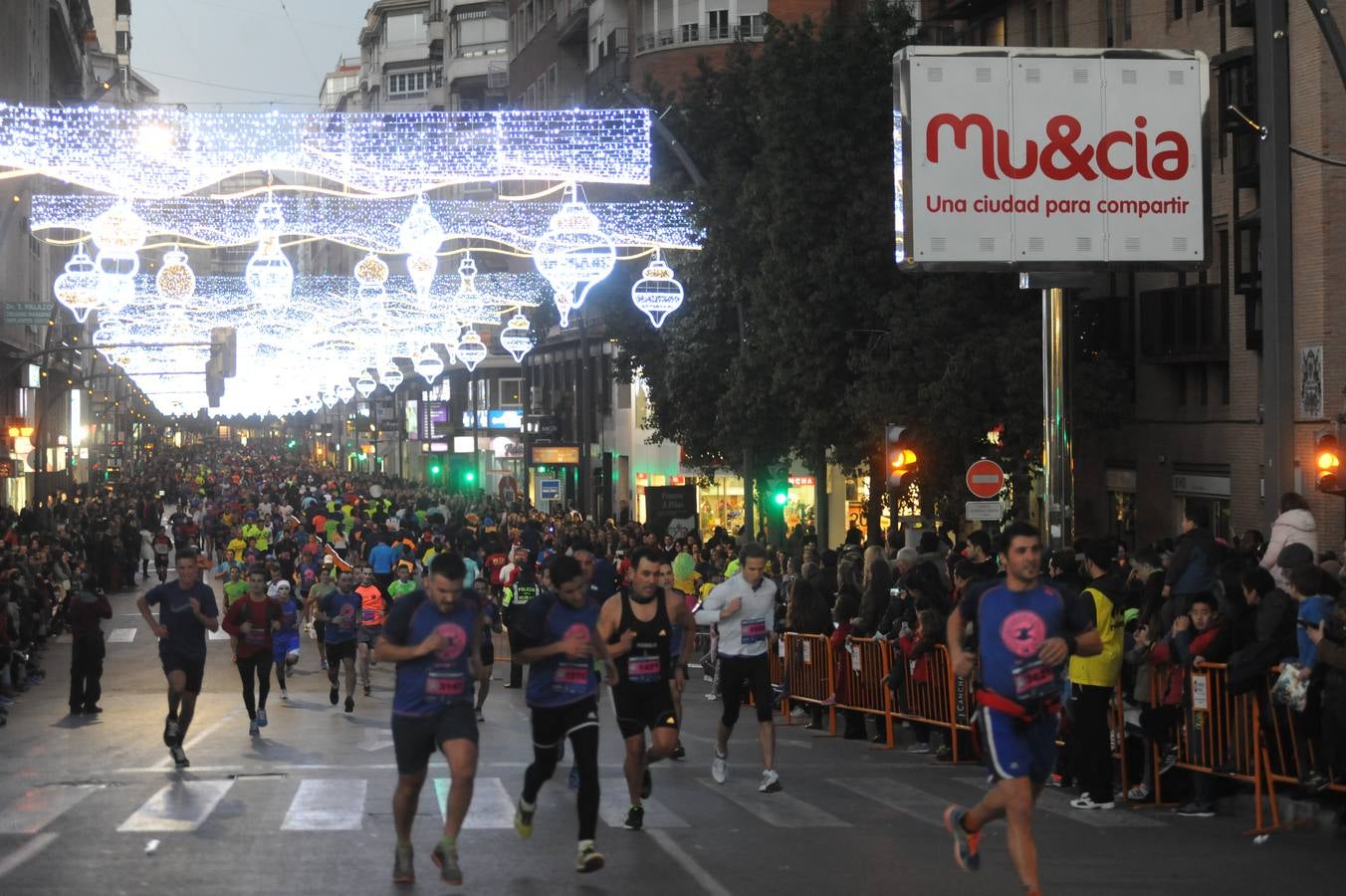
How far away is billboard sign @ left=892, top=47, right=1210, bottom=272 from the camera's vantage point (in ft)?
68.4

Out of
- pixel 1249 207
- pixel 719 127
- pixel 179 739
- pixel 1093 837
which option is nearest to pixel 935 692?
pixel 1093 837

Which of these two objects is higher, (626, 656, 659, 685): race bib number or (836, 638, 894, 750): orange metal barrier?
(626, 656, 659, 685): race bib number

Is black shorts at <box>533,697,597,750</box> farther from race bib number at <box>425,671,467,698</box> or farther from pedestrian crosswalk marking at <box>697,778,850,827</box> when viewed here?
pedestrian crosswalk marking at <box>697,778,850,827</box>

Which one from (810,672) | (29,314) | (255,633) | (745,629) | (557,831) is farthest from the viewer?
(29,314)

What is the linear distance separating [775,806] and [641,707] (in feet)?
6.02

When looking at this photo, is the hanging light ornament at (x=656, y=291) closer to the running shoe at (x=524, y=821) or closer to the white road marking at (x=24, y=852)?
the white road marking at (x=24, y=852)

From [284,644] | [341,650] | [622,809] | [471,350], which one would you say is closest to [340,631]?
[341,650]

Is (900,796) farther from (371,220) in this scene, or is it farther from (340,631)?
(371,220)

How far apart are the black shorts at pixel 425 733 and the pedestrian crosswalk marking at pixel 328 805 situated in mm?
2207

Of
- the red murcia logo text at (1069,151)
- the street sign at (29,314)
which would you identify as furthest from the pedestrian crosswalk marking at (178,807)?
the street sign at (29,314)

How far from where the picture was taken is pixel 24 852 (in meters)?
11.1

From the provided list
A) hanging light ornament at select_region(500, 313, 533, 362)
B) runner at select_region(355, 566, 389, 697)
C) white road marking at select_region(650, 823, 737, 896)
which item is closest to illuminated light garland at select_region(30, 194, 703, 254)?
hanging light ornament at select_region(500, 313, 533, 362)

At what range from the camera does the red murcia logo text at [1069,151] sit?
2091cm

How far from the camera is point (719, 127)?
39375mm
